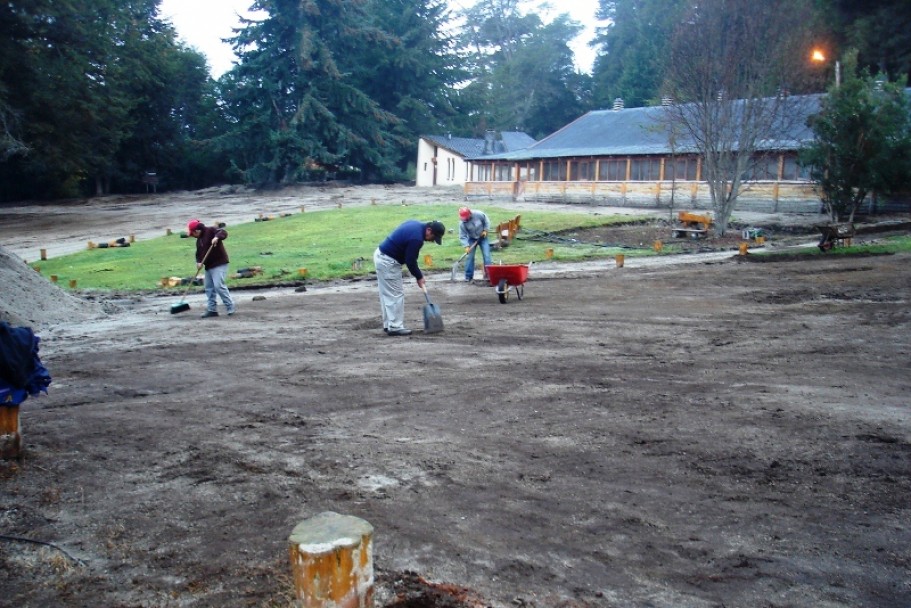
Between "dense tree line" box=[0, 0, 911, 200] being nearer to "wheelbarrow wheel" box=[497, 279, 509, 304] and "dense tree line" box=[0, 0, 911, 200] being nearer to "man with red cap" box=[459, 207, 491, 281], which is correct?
"man with red cap" box=[459, 207, 491, 281]

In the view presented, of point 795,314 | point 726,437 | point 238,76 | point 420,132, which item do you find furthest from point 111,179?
point 726,437

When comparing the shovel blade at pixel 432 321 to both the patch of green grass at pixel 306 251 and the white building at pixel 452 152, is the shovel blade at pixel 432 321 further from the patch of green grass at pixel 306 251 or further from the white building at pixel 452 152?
the white building at pixel 452 152

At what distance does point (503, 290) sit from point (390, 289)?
139 inches

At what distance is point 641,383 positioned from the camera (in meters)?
8.92

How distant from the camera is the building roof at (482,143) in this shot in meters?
60.9

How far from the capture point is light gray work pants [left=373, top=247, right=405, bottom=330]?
12086mm

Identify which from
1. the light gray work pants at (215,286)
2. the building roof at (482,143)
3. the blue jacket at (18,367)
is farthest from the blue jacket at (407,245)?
the building roof at (482,143)

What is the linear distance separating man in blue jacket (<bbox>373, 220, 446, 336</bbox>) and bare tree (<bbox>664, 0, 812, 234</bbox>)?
1991 cm

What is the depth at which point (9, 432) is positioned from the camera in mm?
6367

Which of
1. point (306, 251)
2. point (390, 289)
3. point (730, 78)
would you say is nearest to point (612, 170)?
point (730, 78)

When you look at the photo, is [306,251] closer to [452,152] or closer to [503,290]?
[503,290]

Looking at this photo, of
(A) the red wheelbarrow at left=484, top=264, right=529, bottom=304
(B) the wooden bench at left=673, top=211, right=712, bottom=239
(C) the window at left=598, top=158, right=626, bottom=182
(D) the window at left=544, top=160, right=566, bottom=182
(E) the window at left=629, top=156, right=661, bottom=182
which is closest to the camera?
(A) the red wheelbarrow at left=484, top=264, right=529, bottom=304

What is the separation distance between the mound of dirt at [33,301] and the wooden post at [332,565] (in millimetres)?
12224

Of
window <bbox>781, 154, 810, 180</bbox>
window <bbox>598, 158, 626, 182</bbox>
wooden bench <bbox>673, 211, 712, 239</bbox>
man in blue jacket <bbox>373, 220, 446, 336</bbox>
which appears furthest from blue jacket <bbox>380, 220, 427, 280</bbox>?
window <bbox>598, 158, 626, 182</bbox>
